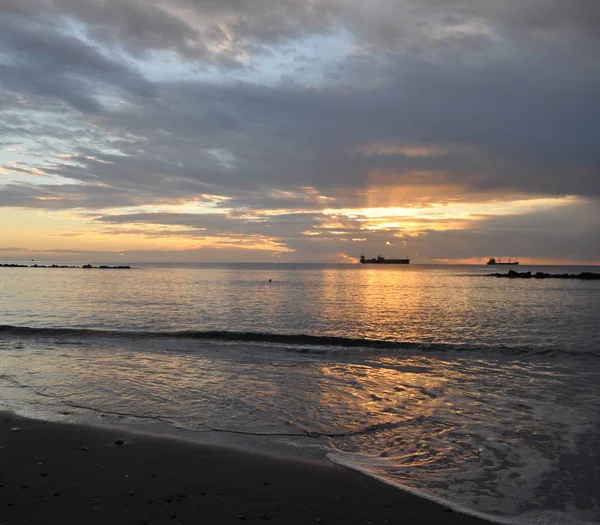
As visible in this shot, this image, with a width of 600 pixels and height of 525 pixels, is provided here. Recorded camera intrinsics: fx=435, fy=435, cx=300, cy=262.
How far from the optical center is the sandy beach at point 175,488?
606cm

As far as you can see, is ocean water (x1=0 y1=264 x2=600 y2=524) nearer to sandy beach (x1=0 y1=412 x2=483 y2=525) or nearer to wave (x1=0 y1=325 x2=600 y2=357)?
wave (x1=0 y1=325 x2=600 y2=357)

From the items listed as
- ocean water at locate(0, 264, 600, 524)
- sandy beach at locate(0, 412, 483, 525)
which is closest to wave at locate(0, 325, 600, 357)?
ocean water at locate(0, 264, 600, 524)

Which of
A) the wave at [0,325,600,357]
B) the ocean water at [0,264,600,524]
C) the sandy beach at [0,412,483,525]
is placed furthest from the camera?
the wave at [0,325,600,357]

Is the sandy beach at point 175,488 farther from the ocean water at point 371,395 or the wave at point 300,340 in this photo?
the wave at point 300,340

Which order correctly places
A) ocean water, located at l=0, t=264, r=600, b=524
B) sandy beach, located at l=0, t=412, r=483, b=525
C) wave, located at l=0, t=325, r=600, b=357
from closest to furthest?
sandy beach, located at l=0, t=412, r=483, b=525 < ocean water, located at l=0, t=264, r=600, b=524 < wave, located at l=0, t=325, r=600, b=357

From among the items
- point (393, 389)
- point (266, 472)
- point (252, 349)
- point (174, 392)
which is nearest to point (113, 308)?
point (252, 349)

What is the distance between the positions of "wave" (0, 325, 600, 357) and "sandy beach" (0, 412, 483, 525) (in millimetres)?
14029

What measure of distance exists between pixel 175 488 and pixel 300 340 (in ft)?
61.3

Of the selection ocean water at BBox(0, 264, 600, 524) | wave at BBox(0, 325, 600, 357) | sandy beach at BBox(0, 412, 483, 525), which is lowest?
wave at BBox(0, 325, 600, 357)

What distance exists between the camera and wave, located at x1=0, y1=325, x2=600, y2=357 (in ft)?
72.2

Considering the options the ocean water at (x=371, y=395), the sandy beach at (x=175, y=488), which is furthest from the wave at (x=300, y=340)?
the sandy beach at (x=175, y=488)

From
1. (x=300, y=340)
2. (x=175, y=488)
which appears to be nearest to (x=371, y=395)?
(x=175, y=488)

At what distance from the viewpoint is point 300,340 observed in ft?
83.5

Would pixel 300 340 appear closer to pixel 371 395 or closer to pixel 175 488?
pixel 371 395
